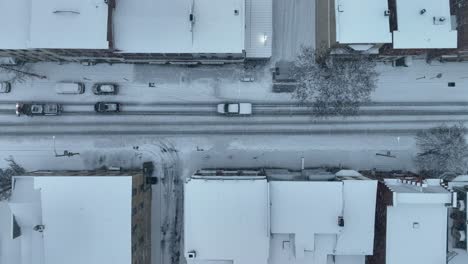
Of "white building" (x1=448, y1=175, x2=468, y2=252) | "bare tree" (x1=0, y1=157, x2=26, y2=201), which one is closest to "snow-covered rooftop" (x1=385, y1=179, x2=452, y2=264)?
"white building" (x1=448, y1=175, x2=468, y2=252)

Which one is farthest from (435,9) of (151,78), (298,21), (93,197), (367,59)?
(93,197)

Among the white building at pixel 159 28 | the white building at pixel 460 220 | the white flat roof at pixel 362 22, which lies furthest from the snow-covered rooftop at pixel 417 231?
the white building at pixel 159 28

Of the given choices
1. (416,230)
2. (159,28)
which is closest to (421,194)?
(416,230)

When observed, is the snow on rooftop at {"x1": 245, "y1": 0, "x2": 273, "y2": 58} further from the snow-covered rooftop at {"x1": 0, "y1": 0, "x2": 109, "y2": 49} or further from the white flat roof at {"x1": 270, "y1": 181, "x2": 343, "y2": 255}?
the white flat roof at {"x1": 270, "y1": 181, "x2": 343, "y2": 255}

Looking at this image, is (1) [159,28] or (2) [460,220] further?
(1) [159,28]

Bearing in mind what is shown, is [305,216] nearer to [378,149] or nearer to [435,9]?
[378,149]

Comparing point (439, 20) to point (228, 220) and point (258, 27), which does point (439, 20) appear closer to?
point (258, 27)
